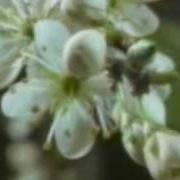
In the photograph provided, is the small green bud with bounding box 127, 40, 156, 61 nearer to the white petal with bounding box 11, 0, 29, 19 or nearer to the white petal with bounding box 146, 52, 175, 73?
the white petal with bounding box 146, 52, 175, 73

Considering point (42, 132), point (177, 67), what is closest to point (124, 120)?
point (177, 67)

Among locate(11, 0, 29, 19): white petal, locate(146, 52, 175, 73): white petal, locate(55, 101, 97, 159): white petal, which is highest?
locate(11, 0, 29, 19): white petal

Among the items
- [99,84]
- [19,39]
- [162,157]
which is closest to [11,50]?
[19,39]

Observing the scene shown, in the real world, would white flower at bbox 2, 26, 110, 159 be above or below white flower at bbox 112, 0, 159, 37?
below

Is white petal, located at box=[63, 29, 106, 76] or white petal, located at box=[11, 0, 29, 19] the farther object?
white petal, located at box=[11, 0, 29, 19]

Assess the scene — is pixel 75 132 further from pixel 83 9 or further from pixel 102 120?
pixel 83 9

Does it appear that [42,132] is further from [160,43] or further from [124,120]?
[124,120]

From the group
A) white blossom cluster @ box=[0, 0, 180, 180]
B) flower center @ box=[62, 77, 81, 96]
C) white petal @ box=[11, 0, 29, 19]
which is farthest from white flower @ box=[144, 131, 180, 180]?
white petal @ box=[11, 0, 29, 19]

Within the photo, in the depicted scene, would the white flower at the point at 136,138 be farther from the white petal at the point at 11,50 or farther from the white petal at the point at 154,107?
the white petal at the point at 11,50

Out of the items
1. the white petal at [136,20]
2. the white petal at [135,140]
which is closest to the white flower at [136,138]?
the white petal at [135,140]
